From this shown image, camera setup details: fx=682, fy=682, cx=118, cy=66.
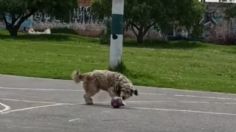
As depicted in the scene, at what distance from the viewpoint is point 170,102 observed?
50.1 ft

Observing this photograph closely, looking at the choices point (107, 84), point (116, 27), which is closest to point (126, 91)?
point (107, 84)

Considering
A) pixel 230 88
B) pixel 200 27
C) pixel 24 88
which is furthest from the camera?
pixel 200 27

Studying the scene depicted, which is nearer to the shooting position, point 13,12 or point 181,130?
point 181,130

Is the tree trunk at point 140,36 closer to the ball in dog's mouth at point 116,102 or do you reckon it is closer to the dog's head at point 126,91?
the dog's head at point 126,91

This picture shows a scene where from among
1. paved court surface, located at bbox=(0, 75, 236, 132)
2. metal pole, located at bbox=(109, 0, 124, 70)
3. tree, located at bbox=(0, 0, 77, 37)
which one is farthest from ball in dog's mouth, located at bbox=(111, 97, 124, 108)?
→ tree, located at bbox=(0, 0, 77, 37)

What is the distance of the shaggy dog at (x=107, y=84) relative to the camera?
13.6m

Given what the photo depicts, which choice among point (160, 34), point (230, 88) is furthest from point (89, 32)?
point (230, 88)

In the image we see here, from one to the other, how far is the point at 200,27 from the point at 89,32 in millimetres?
11978

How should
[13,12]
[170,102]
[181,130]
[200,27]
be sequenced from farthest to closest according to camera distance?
1. [200,27]
2. [13,12]
3. [170,102]
4. [181,130]

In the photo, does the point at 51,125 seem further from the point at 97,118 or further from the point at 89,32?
the point at 89,32

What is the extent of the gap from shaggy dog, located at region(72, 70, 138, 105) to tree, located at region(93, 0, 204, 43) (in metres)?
43.2

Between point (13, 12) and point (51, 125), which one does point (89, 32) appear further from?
point (51, 125)

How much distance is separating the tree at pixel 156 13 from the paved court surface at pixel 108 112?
131 ft

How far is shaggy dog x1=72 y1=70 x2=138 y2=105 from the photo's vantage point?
536 inches
